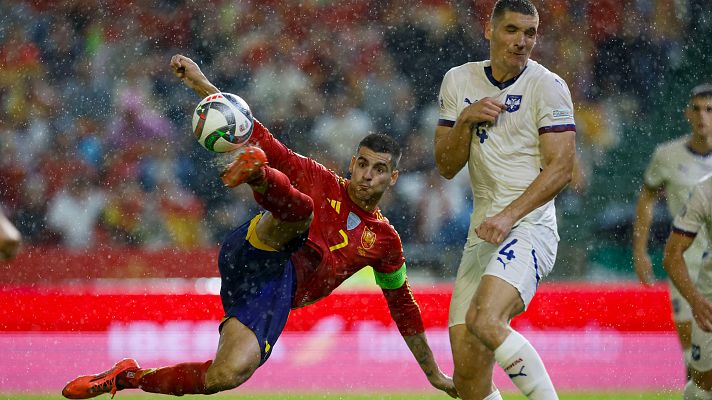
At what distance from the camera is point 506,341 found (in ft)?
14.5

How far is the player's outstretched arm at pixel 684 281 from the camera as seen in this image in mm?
5000

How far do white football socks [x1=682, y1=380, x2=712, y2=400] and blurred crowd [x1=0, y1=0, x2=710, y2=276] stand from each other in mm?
4261

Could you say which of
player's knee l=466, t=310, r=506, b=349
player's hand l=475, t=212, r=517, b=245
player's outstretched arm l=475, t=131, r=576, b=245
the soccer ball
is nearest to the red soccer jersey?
the soccer ball

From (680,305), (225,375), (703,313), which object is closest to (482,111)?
(703,313)

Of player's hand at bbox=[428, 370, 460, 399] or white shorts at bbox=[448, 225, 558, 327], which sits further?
player's hand at bbox=[428, 370, 460, 399]

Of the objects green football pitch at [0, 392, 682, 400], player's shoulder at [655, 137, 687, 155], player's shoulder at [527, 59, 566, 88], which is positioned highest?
player's shoulder at [527, 59, 566, 88]

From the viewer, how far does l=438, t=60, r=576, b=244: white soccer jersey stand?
4738mm

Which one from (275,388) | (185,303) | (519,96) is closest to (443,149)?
(519,96)

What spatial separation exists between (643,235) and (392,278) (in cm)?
184

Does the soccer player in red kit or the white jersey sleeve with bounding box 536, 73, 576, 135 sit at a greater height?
the white jersey sleeve with bounding box 536, 73, 576, 135

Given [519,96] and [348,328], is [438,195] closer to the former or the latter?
[348,328]

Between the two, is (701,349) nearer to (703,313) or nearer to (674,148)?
(703,313)

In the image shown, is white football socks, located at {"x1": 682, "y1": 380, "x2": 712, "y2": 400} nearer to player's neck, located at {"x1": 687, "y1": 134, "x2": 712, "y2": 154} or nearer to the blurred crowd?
player's neck, located at {"x1": 687, "y1": 134, "x2": 712, "y2": 154}

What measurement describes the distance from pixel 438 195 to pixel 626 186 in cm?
174
